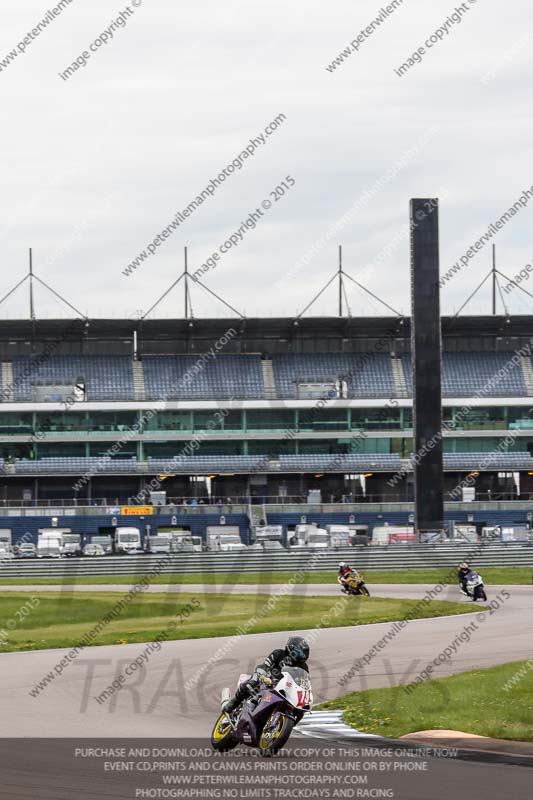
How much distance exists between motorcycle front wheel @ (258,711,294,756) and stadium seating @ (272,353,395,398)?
76.0 m

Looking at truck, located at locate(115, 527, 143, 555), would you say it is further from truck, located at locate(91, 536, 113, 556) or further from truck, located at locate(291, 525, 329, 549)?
truck, located at locate(291, 525, 329, 549)

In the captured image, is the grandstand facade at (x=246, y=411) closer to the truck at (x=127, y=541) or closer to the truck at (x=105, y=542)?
the truck at (x=127, y=541)

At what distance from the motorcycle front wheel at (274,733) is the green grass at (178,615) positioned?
51.8 feet

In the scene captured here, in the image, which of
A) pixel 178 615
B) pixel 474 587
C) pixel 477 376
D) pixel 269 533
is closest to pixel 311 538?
pixel 269 533

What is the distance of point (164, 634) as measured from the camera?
99.6ft

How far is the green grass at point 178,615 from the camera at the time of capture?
30656 millimetres

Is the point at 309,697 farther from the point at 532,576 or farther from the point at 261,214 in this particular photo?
the point at 261,214

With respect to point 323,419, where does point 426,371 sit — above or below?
above

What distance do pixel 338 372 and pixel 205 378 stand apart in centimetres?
1000

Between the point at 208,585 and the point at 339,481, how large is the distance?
38010 millimetres

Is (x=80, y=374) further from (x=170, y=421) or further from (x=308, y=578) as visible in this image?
(x=308, y=578)

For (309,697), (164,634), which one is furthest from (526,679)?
(164,634)

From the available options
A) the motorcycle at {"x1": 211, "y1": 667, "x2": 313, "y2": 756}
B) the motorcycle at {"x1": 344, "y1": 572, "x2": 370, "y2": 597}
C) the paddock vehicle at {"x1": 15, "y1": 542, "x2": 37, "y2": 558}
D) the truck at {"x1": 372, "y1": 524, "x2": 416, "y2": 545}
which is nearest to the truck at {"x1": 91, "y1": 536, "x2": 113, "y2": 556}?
the paddock vehicle at {"x1": 15, "y1": 542, "x2": 37, "y2": 558}

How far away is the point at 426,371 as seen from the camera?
64.3 m
